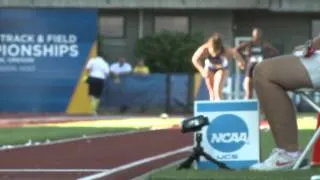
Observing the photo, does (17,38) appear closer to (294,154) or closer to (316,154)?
(316,154)

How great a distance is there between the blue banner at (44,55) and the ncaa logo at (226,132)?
1845 centimetres

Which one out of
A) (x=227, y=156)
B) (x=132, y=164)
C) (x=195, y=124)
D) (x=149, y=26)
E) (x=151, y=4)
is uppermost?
(x=151, y=4)

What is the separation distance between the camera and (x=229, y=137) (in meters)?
8.31

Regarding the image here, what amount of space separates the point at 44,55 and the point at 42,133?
11.2 metres

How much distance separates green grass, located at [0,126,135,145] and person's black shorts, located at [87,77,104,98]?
751 centimetres

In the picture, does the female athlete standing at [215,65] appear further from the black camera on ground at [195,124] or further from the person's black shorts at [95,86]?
the person's black shorts at [95,86]

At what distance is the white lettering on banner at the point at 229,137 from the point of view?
8.27 meters

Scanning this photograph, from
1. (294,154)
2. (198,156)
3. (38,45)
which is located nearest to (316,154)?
(294,154)

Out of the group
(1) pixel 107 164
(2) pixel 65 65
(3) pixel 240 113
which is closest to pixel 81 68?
(2) pixel 65 65

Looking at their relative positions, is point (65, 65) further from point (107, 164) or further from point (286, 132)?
point (286, 132)

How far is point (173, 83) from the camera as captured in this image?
2858 centimetres

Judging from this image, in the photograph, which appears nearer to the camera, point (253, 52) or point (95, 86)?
point (253, 52)

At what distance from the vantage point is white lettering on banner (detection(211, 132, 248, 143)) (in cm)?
827

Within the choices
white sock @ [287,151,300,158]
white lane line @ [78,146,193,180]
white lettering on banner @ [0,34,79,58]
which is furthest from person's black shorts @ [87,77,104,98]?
white sock @ [287,151,300,158]
